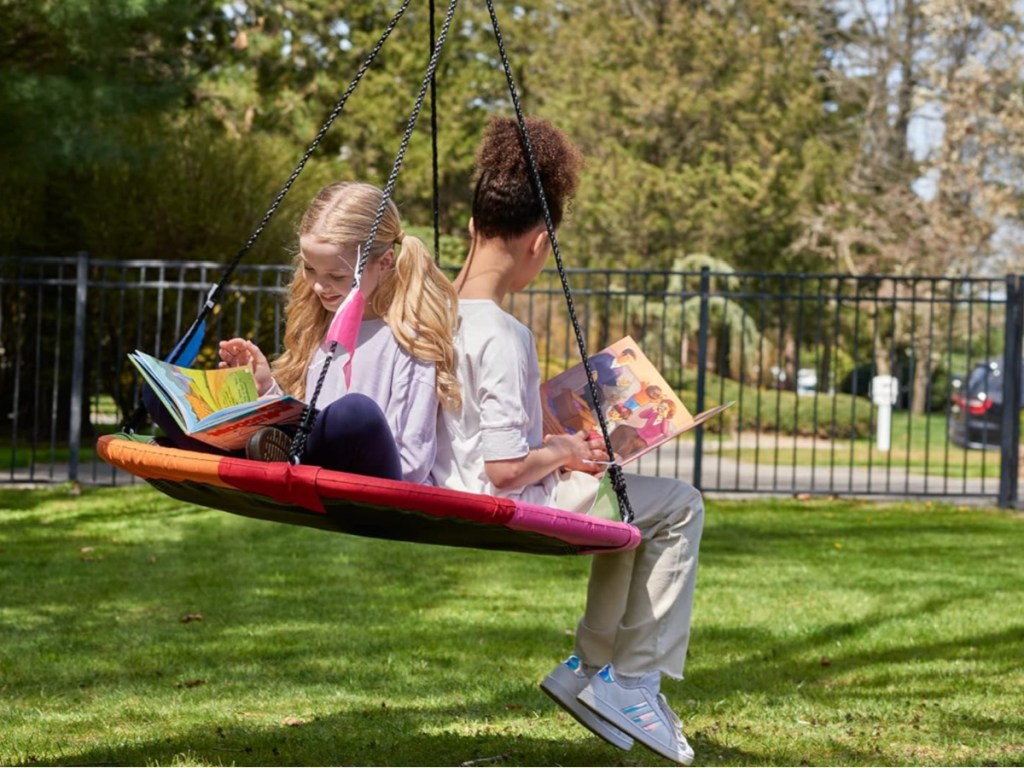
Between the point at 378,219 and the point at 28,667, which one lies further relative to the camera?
the point at 28,667

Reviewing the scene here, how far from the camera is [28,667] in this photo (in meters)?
5.36

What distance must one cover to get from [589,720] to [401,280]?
1153 mm

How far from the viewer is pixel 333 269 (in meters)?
3.41

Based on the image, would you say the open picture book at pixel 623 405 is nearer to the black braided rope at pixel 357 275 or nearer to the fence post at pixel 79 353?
the black braided rope at pixel 357 275

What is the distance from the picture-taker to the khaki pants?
362 centimetres

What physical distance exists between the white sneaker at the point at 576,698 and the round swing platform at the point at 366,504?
464mm

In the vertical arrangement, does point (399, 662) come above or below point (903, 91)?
below

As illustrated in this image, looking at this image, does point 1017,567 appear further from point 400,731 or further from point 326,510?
point 326,510

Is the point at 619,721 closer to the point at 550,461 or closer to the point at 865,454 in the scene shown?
the point at 550,461

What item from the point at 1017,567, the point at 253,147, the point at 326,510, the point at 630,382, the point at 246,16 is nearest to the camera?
the point at 326,510

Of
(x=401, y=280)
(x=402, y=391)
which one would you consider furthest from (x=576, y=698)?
(x=401, y=280)

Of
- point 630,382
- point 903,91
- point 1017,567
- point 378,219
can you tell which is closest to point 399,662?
point 630,382

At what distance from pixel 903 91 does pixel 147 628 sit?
24913 mm

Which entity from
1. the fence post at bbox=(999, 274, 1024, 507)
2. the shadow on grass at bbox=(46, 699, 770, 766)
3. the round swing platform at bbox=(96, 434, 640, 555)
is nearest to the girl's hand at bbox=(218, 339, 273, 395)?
the round swing platform at bbox=(96, 434, 640, 555)
